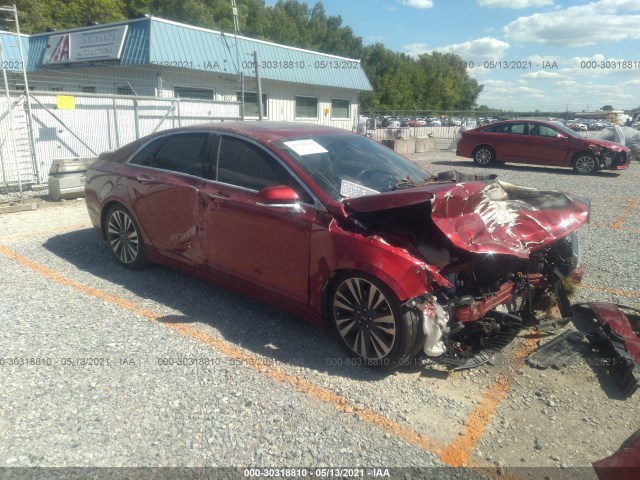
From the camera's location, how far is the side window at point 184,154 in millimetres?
4461

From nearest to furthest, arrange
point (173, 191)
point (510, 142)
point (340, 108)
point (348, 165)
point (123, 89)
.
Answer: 1. point (348, 165)
2. point (173, 191)
3. point (510, 142)
4. point (123, 89)
5. point (340, 108)

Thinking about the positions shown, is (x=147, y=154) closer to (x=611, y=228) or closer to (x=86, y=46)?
(x=611, y=228)

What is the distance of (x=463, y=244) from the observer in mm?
3127

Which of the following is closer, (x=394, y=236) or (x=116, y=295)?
(x=394, y=236)

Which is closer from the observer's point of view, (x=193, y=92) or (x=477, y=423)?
(x=477, y=423)

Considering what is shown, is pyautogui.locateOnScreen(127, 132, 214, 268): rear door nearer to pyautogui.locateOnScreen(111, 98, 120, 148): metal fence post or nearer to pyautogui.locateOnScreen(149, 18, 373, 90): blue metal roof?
pyautogui.locateOnScreen(111, 98, 120, 148): metal fence post

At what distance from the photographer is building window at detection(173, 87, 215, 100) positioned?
16.3 meters

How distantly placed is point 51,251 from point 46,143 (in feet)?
20.3

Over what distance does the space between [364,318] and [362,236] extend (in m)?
0.58

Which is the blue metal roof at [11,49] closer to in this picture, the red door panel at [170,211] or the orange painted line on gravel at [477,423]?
the red door panel at [170,211]

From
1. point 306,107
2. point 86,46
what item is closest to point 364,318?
point 86,46

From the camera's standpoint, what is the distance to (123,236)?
5.24 metres

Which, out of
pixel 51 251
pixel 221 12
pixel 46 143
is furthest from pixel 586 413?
pixel 221 12

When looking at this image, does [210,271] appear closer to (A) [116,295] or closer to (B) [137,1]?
(A) [116,295]
